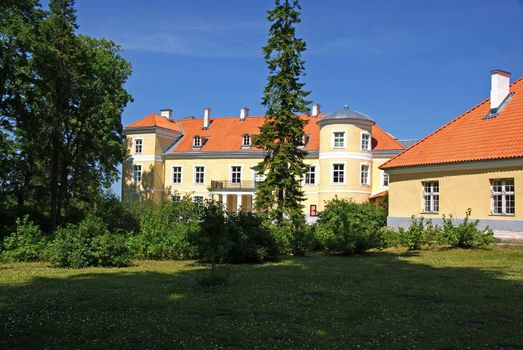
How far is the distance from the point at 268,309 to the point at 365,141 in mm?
38012

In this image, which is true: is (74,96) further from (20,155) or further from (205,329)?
(205,329)

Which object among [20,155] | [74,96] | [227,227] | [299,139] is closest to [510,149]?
[299,139]

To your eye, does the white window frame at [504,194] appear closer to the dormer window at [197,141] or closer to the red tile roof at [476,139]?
the red tile roof at [476,139]

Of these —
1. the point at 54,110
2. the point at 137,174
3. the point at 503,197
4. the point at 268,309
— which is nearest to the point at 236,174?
the point at 137,174

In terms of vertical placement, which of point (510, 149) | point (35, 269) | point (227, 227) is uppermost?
point (510, 149)

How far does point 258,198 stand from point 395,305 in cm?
1807

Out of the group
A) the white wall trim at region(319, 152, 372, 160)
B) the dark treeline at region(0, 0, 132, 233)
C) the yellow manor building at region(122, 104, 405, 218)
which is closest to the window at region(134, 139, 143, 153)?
Result: the yellow manor building at region(122, 104, 405, 218)

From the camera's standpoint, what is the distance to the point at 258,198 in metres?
25.9

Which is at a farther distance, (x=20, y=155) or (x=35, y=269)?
(x=20, y=155)

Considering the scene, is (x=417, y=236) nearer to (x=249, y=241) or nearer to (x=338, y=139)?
(x=249, y=241)

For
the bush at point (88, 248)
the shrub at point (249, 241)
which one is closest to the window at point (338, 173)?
the shrub at point (249, 241)

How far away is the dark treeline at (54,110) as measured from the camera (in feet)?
82.8

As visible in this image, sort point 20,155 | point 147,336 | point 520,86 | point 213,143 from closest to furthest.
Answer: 1. point 147,336
2. point 520,86
3. point 20,155
4. point 213,143

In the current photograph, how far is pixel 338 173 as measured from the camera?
43594 millimetres
